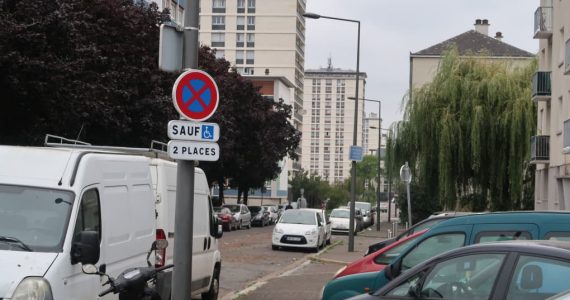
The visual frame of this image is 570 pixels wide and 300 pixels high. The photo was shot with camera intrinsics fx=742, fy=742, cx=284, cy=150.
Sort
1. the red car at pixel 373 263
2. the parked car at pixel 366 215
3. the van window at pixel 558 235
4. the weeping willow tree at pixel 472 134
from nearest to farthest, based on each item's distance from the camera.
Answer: the van window at pixel 558 235 → the red car at pixel 373 263 → the weeping willow tree at pixel 472 134 → the parked car at pixel 366 215

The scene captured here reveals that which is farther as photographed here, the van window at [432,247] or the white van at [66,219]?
the van window at [432,247]

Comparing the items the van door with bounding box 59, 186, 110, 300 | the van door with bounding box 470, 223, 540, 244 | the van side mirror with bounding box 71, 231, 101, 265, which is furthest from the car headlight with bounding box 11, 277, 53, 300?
the van door with bounding box 470, 223, 540, 244

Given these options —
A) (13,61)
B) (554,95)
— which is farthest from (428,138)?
(13,61)

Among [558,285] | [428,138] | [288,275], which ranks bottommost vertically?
[288,275]

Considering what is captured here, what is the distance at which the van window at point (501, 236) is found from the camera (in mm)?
7177

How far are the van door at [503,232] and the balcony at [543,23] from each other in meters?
27.5

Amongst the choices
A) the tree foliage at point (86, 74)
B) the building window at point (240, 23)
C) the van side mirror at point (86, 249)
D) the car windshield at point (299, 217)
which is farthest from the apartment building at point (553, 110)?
the building window at point (240, 23)

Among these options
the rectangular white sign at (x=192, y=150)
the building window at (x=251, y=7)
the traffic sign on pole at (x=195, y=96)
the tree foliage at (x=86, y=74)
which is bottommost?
the rectangular white sign at (x=192, y=150)

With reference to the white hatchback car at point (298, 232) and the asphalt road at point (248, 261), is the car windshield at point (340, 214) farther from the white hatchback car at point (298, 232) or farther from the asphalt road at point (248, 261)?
the white hatchback car at point (298, 232)

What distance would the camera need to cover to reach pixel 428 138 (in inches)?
1209

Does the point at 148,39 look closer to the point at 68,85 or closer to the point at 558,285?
the point at 68,85

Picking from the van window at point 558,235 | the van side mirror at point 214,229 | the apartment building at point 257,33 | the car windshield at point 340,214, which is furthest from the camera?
the apartment building at point 257,33

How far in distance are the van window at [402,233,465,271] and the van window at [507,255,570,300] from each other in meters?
2.50

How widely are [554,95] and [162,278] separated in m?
24.8
